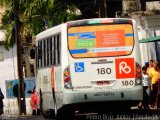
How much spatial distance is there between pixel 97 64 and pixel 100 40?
775 millimetres

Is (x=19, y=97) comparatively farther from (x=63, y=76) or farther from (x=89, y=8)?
(x=63, y=76)

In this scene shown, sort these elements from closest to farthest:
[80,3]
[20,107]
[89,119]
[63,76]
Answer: [63,76]
[89,119]
[20,107]
[80,3]

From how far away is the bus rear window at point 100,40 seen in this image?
21141 mm

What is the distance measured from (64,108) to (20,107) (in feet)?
54.1

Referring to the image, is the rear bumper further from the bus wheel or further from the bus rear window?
the bus wheel

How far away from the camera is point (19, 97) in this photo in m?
38.7

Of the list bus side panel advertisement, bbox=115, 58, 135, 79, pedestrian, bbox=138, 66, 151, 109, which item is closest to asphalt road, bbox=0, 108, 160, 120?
bus side panel advertisement, bbox=115, 58, 135, 79

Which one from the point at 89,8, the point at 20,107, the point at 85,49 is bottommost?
the point at 20,107

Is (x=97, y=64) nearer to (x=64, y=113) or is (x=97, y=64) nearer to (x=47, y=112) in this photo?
(x=64, y=113)

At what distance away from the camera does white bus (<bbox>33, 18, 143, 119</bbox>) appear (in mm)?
20859

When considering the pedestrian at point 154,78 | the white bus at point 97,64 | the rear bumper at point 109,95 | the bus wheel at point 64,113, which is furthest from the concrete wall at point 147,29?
the rear bumper at point 109,95

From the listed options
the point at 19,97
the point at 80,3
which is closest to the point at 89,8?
the point at 80,3

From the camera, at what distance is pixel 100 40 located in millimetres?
21281

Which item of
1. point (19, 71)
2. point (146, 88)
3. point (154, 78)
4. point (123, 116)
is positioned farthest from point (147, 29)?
point (123, 116)
